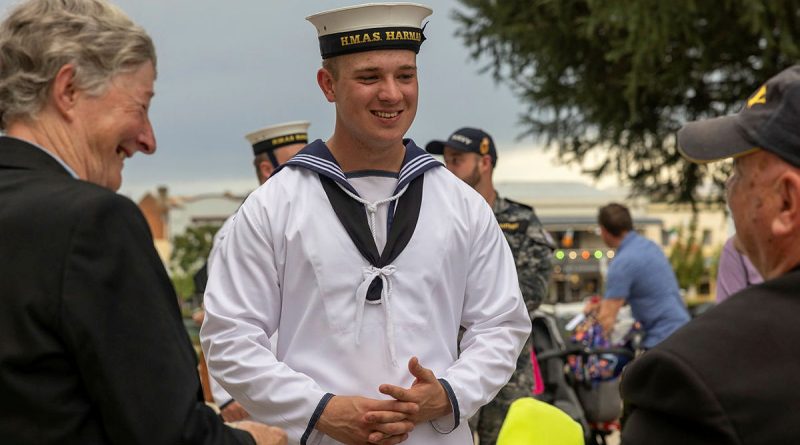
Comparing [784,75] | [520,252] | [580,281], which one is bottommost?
[580,281]

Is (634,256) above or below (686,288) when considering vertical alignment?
above

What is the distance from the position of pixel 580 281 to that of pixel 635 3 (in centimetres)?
4930

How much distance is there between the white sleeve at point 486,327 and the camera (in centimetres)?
362

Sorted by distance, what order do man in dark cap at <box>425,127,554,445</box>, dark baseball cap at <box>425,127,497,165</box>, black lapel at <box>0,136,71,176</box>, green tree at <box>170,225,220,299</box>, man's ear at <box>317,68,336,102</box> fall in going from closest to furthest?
black lapel at <box>0,136,71,176</box> < man's ear at <box>317,68,336,102</box> < man in dark cap at <box>425,127,554,445</box> < dark baseball cap at <box>425,127,497,165</box> < green tree at <box>170,225,220,299</box>

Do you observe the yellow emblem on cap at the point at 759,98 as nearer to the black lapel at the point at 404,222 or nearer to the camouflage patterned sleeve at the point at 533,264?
the black lapel at the point at 404,222

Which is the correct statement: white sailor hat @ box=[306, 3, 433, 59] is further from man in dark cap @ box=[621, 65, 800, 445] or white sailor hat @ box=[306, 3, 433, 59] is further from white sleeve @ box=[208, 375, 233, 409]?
white sleeve @ box=[208, 375, 233, 409]

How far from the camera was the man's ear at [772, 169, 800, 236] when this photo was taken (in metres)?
2.18

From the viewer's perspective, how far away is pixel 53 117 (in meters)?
2.54

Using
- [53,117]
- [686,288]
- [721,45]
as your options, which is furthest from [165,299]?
[686,288]

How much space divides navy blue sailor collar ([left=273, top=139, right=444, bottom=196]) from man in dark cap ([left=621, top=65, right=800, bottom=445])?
1.54m

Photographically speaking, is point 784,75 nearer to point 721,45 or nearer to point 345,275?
point 345,275

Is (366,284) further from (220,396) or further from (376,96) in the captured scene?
(220,396)

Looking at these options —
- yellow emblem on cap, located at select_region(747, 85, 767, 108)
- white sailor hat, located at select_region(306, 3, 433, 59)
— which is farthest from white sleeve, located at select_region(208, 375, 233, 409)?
yellow emblem on cap, located at select_region(747, 85, 767, 108)

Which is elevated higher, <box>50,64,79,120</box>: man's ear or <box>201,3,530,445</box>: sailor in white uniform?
<box>50,64,79,120</box>: man's ear
